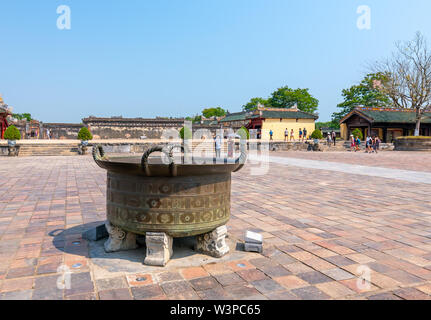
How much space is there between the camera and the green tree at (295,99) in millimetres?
49344

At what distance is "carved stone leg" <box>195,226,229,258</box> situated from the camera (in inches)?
120

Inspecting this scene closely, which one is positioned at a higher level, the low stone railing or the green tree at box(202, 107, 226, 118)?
the green tree at box(202, 107, 226, 118)

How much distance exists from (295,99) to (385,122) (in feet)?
61.4

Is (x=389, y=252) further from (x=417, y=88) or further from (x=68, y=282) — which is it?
(x=417, y=88)

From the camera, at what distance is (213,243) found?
306cm

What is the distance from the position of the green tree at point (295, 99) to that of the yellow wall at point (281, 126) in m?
9.73

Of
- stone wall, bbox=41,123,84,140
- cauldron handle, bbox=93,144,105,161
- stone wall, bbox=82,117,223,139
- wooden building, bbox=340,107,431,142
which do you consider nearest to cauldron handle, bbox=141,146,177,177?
cauldron handle, bbox=93,144,105,161

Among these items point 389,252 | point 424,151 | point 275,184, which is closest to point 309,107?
point 424,151

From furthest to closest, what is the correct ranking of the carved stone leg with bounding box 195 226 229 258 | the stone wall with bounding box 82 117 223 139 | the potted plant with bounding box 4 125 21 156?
the stone wall with bounding box 82 117 223 139 < the potted plant with bounding box 4 125 21 156 < the carved stone leg with bounding box 195 226 229 258

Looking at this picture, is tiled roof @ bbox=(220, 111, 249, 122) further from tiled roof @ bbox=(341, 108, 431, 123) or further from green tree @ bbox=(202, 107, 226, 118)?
green tree @ bbox=(202, 107, 226, 118)

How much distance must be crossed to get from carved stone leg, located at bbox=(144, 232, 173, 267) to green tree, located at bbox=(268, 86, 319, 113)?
161 ft

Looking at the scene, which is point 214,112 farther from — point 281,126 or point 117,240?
point 117,240

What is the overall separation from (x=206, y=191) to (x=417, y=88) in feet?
109
